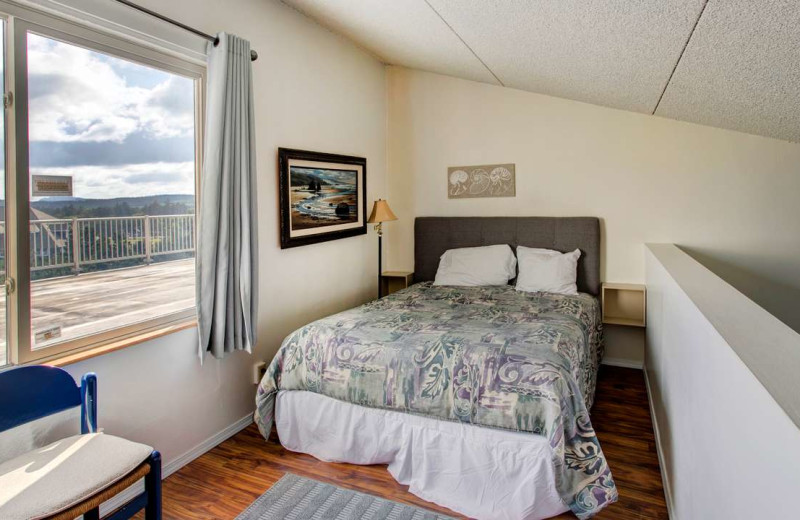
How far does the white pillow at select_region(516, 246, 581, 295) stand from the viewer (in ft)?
12.2

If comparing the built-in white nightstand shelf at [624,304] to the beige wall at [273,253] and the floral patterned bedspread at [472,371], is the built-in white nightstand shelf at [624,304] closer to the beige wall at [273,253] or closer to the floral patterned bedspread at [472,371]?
the floral patterned bedspread at [472,371]

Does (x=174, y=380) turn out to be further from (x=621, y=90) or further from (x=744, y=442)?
(x=621, y=90)

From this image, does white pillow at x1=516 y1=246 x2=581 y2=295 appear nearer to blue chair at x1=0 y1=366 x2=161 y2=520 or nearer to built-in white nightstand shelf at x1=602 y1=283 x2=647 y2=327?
built-in white nightstand shelf at x1=602 y1=283 x2=647 y2=327

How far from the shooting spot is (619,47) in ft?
7.68

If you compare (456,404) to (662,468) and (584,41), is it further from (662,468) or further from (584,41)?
(584,41)

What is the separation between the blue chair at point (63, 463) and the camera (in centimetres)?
143

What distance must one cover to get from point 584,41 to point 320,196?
2013mm

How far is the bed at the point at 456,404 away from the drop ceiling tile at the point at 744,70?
55.2 inches

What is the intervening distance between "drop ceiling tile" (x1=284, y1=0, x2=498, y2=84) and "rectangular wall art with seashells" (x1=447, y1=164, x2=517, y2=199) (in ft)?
2.41

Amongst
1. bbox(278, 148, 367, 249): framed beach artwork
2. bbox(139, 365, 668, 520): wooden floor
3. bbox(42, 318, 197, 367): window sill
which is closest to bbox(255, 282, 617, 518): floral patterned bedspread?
bbox(139, 365, 668, 520): wooden floor

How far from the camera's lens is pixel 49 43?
1.94 m

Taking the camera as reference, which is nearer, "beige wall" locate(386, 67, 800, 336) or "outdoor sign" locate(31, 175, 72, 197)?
"outdoor sign" locate(31, 175, 72, 197)

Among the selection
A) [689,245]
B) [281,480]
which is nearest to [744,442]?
[281,480]

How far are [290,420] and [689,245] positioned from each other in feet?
10.2
